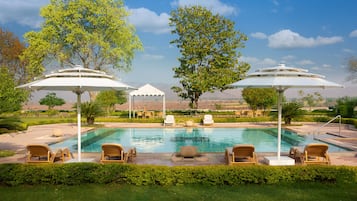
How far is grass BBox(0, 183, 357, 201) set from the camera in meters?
5.20

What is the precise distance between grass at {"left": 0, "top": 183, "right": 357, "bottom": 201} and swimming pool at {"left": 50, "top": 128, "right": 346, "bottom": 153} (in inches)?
199

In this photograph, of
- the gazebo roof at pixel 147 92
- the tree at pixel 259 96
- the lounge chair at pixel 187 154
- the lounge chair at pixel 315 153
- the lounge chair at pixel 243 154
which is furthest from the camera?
the tree at pixel 259 96

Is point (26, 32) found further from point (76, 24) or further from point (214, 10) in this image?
point (214, 10)

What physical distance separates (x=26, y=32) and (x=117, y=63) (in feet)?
27.3

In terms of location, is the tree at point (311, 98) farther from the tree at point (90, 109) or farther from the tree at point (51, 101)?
the tree at point (51, 101)

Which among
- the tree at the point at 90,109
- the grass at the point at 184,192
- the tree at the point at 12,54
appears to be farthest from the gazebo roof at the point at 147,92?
the tree at the point at 12,54

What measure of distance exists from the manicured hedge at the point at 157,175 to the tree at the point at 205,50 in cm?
1954

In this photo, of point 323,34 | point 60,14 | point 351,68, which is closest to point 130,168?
point 60,14

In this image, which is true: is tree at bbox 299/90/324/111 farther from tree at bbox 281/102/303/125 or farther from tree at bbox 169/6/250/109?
tree at bbox 281/102/303/125

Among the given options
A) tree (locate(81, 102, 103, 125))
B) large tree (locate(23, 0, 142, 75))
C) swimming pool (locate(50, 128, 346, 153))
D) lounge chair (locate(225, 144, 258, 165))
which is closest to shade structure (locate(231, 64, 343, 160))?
lounge chair (locate(225, 144, 258, 165))

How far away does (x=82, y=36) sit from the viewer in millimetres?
25953

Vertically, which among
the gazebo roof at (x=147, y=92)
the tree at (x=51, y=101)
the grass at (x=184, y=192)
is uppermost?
the gazebo roof at (x=147, y=92)

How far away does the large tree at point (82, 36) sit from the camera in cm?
2564

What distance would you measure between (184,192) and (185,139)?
27.7 feet
